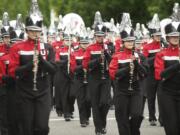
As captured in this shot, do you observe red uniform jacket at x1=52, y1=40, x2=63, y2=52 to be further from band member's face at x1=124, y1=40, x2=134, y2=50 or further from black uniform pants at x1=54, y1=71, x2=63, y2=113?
band member's face at x1=124, y1=40, x2=134, y2=50

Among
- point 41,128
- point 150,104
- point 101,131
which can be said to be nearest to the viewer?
point 41,128

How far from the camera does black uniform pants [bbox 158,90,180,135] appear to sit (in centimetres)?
1384

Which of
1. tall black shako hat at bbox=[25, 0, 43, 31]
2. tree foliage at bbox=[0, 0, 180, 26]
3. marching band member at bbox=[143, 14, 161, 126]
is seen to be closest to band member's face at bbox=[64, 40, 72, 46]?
marching band member at bbox=[143, 14, 161, 126]

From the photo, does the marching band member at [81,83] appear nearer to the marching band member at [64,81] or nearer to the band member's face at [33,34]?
the marching band member at [64,81]

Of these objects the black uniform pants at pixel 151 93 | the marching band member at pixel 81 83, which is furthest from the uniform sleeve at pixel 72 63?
the black uniform pants at pixel 151 93

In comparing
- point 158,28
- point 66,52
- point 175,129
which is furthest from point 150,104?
point 175,129

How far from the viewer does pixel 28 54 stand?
13898 mm

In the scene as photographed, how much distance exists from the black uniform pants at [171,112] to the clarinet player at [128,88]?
1114mm

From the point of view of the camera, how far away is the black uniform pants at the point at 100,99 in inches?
715

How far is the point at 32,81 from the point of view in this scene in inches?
542

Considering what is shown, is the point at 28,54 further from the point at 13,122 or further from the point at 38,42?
the point at 13,122

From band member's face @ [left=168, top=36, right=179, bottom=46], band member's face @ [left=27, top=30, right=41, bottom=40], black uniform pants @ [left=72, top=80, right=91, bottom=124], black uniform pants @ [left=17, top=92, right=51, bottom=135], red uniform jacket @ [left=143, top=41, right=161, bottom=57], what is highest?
band member's face @ [left=27, top=30, right=41, bottom=40]

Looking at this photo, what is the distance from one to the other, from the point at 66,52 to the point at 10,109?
8.01m

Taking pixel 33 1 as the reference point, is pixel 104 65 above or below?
below
